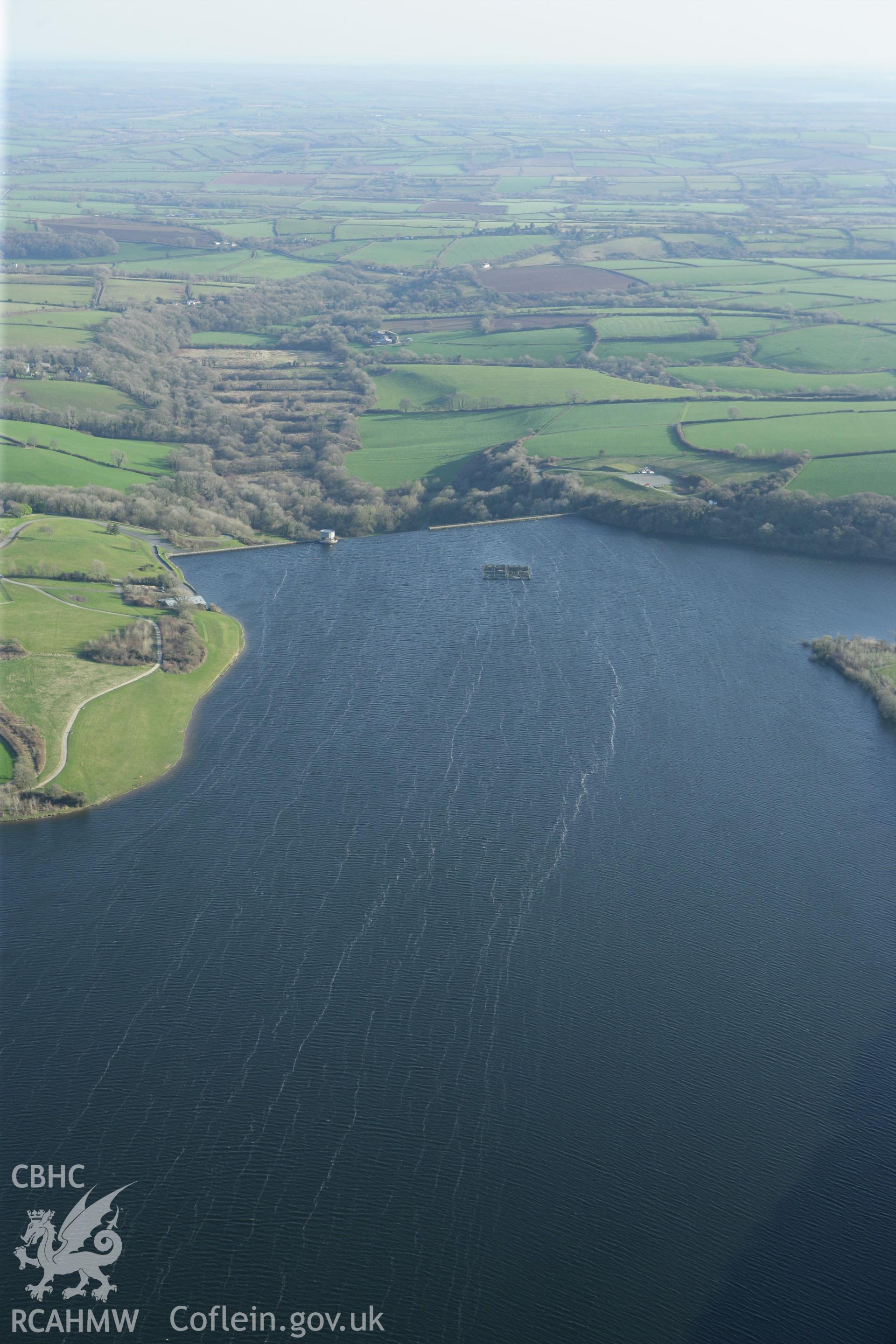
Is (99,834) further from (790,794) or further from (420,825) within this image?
(790,794)

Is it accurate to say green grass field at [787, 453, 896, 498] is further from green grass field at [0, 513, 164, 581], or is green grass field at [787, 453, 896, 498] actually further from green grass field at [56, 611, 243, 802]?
green grass field at [0, 513, 164, 581]

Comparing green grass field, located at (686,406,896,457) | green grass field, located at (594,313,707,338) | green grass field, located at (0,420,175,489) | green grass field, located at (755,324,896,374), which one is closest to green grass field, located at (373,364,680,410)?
green grass field, located at (686,406,896,457)

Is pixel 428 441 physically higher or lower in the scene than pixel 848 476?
lower

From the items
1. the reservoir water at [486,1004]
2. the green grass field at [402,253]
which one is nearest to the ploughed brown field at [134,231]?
the green grass field at [402,253]

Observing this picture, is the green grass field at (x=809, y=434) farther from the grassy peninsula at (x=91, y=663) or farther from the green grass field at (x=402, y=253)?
the green grass field at (x=402, y=253)

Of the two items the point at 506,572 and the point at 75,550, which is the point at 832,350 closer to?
the point at 506,572

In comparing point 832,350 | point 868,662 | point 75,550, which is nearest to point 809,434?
point 832,350
